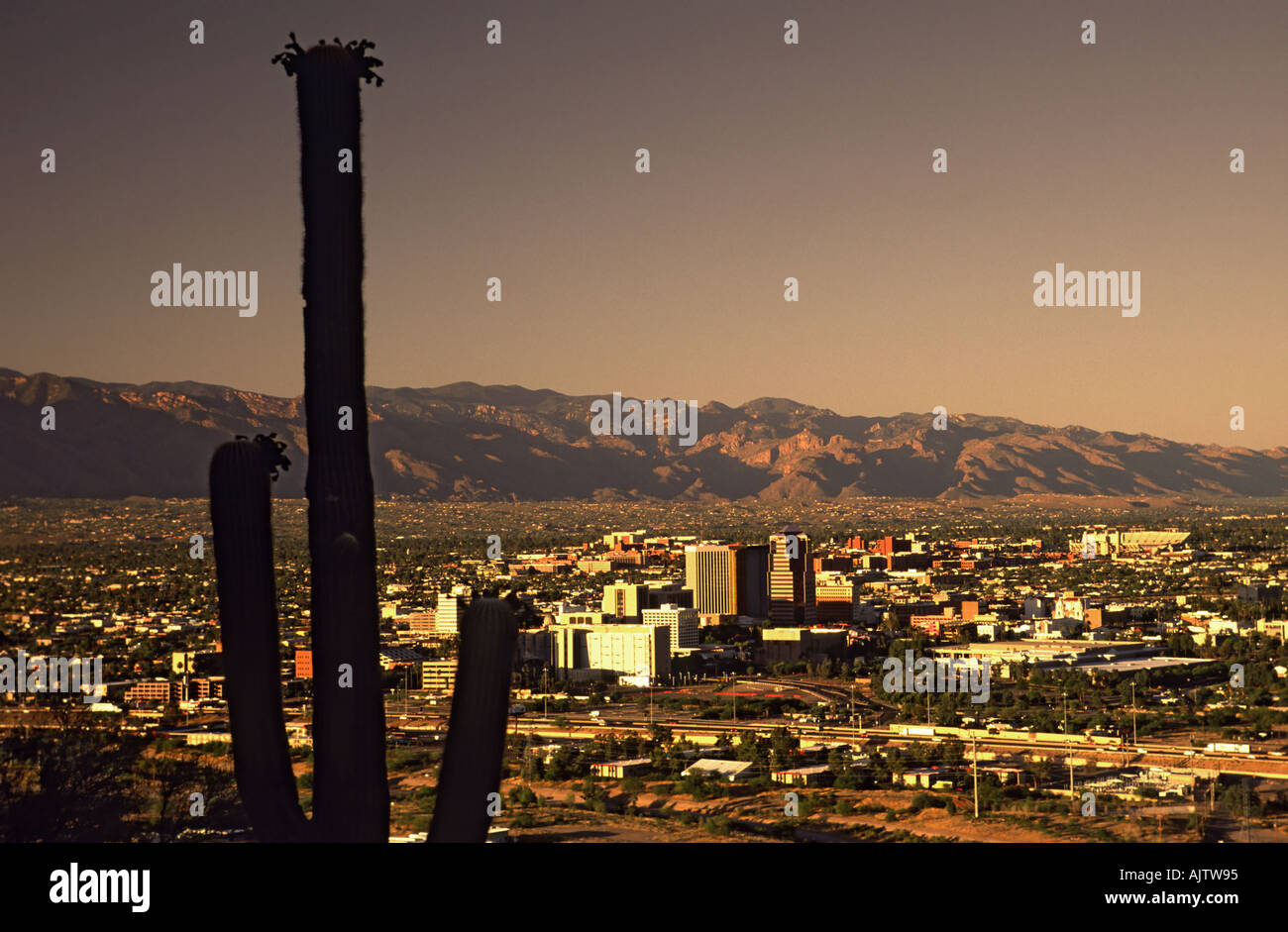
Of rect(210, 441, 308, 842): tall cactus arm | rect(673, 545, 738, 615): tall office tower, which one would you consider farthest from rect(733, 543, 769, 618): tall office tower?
rect(210, 441, 308, 842): tall cactus arm

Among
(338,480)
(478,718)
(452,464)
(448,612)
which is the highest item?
(452,464)

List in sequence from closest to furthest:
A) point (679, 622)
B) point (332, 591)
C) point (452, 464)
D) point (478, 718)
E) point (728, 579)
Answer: point (478, 718), point (332, 591), point (679, 622), point (728, 579), point (452, 464)

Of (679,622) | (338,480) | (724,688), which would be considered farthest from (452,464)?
(338,480)

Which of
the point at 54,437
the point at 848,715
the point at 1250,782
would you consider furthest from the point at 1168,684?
the point at 54,437

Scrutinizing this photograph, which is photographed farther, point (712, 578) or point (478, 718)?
point (712, 578)

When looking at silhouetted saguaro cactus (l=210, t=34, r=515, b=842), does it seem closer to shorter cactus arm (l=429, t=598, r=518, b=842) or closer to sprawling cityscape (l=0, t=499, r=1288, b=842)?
shorter cactus arm (l=429, t=598, r=518, b=842)

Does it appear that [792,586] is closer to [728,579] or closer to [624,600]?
[728,579]

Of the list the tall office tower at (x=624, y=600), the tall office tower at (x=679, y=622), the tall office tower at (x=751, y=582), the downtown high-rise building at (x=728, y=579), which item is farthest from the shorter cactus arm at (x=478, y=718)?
the tall office tower at (x=751, y=582)


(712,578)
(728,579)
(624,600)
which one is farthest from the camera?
(712,578)
